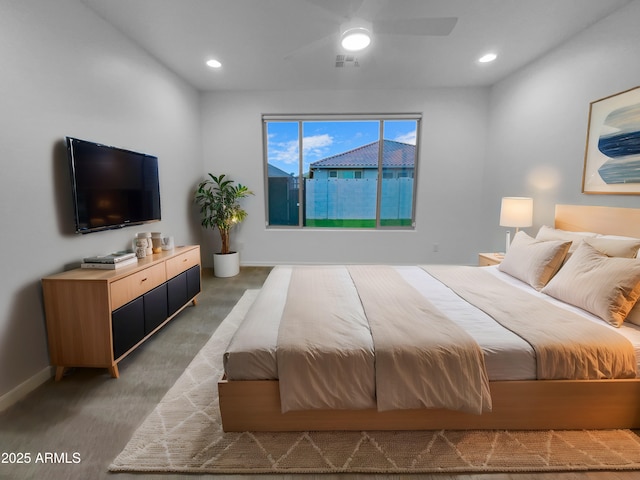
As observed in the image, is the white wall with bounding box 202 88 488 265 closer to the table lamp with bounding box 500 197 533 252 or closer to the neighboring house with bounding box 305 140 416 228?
the neighboring house with bounding box 305 140 416 228

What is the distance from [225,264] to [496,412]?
3.81 metres

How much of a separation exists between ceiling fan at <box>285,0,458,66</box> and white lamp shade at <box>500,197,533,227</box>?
1.86 metres

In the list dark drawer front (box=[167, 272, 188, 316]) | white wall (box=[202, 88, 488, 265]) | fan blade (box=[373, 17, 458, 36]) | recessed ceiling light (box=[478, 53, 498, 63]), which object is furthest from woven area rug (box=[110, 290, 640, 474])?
recessed ceiling light (box=[478, 53, 498, 63])

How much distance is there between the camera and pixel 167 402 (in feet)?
6.14

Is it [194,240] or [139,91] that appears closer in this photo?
[139,91]

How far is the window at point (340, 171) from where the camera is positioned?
16.0ft

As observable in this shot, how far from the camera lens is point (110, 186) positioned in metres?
2.59

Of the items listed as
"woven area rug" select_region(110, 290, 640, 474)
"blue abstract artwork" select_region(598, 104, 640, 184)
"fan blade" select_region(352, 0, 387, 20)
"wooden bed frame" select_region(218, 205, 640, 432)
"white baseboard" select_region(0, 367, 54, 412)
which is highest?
"fan blade" select_region(352, 0, 387, 20)

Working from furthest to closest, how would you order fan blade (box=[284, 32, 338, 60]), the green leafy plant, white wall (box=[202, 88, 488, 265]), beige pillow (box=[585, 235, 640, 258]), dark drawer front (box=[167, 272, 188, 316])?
1. white wall (box=[202, 88, 488, 265])
2. the green leafy plant
3. fan blade (box=[284, 32, 338, 60])
4. dark drawer front (box=[167, 272, 188, 316])
5. beige pillow (box=[585, 235, 640, 258])

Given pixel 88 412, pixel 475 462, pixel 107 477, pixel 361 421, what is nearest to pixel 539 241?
pixel 475 462

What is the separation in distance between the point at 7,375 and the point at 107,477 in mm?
1100

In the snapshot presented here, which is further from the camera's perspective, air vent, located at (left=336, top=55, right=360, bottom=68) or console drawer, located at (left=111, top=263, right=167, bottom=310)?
air vent, located at (left=336, top=55, right=360, bottom=68)

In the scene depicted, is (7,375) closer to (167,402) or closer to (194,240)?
(167,402)

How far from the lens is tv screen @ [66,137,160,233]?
7.39 feet
